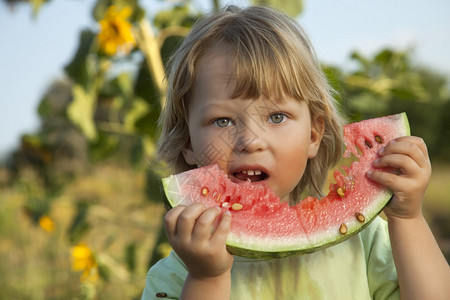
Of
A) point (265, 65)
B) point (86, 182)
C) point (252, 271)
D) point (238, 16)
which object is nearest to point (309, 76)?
point (265, 65)

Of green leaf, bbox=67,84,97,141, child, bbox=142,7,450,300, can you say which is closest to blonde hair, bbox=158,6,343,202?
child, bbox=142,7,450,300

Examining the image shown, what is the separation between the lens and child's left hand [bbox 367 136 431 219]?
3.84ft

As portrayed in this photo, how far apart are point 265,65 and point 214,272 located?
0.46 meters

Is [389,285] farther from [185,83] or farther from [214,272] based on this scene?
[185,83]

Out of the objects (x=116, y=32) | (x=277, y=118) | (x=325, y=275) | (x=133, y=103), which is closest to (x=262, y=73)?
(x=277, y=118)

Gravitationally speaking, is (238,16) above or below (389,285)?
above

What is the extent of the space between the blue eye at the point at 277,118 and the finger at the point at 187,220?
0.98 ft

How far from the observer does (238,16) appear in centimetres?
142

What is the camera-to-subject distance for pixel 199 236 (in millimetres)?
1037

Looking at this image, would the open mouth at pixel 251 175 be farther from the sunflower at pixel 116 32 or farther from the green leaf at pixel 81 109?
the green leaf at pixel 81 109

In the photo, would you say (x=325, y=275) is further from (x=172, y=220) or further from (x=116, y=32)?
(x=116, y=32)

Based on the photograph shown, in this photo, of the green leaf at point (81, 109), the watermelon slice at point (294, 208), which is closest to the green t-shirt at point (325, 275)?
the watermelon slice at point (294, 208)

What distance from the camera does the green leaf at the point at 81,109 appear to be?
3217 millimetres

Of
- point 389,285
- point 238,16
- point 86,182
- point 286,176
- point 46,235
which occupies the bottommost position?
point 86,182
